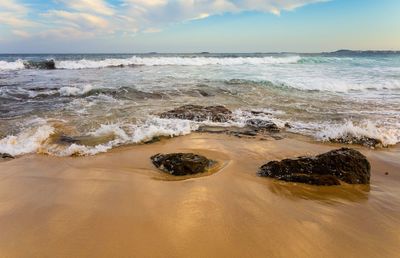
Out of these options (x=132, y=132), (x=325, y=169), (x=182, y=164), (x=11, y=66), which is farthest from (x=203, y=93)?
(x=11, y=66)

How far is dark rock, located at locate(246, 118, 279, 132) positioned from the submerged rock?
2459 millimetres

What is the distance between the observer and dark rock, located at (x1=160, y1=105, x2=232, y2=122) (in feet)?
25.0

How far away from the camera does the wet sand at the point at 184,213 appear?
2.65 m

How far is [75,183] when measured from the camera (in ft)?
12.8

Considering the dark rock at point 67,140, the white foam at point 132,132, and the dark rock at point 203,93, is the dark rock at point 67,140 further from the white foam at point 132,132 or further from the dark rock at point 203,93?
the dark rock at point 203,93

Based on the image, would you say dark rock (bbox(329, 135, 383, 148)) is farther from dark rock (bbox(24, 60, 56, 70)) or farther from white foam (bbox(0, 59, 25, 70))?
white foam (bbox(0, 59, 25, 70))

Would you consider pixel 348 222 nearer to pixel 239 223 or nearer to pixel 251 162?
pixel 239 223

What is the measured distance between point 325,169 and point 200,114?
13.4 feet

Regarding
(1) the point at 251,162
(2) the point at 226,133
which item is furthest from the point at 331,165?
(2) the point at 226,133

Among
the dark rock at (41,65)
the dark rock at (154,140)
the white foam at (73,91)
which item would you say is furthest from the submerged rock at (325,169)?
the dark rock at (41,65)

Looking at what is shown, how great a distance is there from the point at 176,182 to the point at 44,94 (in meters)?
9.33

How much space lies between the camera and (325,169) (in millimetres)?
4148

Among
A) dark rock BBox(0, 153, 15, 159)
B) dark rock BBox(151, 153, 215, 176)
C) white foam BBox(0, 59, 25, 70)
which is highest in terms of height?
dark rock BBox(151, 153, 215, 176)

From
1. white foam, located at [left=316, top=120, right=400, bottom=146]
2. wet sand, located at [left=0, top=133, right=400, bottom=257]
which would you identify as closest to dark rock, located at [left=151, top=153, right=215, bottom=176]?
wet sand, located at [left=0, top=133, right=400, bottom=257]
